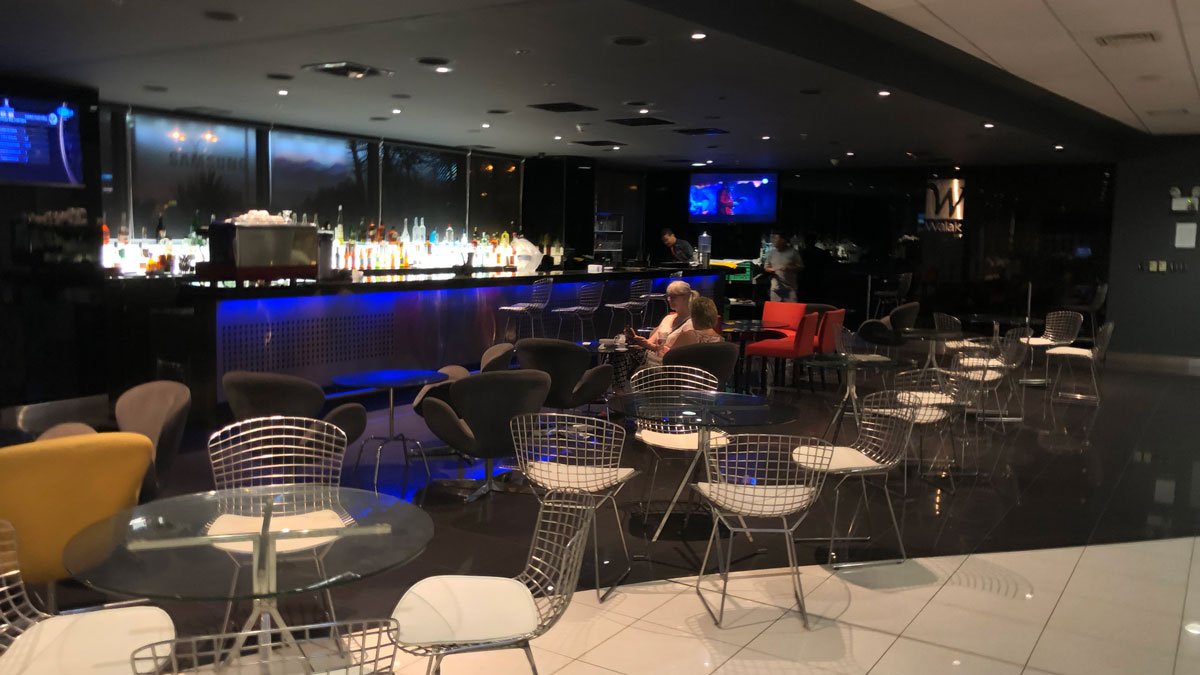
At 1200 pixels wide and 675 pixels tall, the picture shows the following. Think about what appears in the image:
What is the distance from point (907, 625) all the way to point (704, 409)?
1315mm

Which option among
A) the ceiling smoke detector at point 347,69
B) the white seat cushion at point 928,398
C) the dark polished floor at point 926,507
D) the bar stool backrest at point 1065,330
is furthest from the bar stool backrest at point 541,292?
the bar stool backrest at point 1065,330

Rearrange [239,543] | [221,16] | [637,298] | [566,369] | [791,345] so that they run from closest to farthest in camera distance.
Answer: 1. [239,543]
2. [221,16]
3. [566,369]
4. [791,345]
5. [637,298]

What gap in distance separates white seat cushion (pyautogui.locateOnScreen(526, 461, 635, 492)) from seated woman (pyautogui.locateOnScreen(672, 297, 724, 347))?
96.4 inches

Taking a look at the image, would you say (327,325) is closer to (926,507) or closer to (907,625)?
(926,507)

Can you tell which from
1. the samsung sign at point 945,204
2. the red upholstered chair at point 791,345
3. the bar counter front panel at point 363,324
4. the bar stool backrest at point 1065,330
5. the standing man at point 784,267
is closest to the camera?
the bar counter front panel at point 363,324

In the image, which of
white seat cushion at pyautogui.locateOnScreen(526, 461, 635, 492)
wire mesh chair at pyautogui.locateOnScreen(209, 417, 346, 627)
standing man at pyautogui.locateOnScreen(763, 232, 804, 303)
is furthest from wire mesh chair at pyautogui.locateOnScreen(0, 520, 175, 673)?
standing man at pyautogui.locateOnScreen(763, 232, 804, 303)

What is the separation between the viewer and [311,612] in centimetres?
377

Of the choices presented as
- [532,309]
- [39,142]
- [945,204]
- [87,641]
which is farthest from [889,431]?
[945,204]

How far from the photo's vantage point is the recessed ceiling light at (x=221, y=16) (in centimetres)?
518

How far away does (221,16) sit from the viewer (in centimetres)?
527

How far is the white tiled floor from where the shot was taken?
11.6ft

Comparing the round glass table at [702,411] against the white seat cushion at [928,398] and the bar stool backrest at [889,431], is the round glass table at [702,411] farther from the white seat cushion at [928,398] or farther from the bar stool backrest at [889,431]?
the white seat cushion at [928,398]

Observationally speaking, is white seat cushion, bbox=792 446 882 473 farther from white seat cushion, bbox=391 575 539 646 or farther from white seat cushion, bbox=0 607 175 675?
white seat cushion, bbox=0 607 175 675

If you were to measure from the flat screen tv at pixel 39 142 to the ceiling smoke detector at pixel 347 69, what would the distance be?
2274mm
